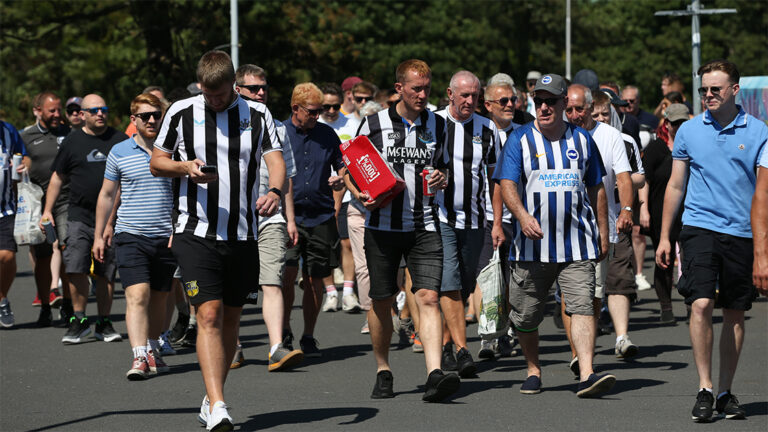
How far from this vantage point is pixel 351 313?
1335cm

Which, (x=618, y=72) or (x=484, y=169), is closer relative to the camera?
(x=484, y=169)

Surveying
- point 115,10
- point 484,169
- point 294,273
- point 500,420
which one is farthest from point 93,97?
point 115,10

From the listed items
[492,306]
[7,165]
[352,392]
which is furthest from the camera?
[7,165]

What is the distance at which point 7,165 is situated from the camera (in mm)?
11922

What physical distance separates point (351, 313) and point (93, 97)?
12.5 ft

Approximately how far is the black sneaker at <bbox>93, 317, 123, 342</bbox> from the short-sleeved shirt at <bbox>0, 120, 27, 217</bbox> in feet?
5.29

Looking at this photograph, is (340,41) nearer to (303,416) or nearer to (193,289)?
(303,416)

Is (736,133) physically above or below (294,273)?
above

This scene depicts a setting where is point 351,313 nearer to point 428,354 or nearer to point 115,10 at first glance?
point 428,354

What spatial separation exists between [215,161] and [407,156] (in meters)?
1.63

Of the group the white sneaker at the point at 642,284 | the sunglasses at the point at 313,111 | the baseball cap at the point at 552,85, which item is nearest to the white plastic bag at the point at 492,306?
the baseball cap at the point at 552,85

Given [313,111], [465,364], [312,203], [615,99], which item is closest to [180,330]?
[312,203]

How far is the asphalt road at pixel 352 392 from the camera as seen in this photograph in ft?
24.2

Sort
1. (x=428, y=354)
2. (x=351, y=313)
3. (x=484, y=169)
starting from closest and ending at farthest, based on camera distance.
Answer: (x=428, y=354)
(x=484, y=169)
(x=351, y=313)
